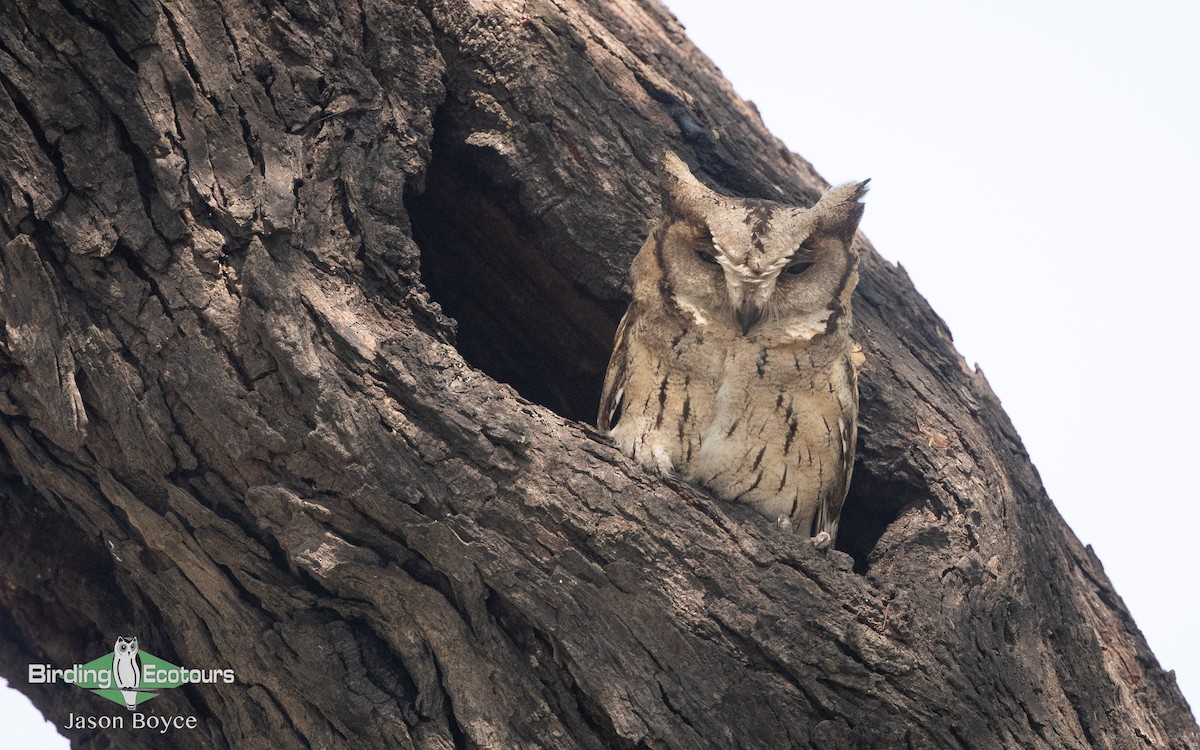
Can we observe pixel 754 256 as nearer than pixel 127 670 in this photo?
No

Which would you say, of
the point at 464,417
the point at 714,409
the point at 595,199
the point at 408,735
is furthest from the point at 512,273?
the point at 408,735

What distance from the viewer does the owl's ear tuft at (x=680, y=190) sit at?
3.32 metres

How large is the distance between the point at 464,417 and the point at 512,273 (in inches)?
46.5

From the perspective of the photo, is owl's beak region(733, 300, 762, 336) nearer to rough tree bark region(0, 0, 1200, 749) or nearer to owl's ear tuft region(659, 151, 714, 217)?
owl's ear tuft region(659, 151, 714, 217)

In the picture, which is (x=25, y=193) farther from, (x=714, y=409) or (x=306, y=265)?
(x=714, y=409)

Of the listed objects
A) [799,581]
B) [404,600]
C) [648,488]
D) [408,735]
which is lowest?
[408,735]

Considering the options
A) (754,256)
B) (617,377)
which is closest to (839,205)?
(754,256)

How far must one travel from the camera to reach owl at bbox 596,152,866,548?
10.7ft

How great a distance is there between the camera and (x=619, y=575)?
2568mm

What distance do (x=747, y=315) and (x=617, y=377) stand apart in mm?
523

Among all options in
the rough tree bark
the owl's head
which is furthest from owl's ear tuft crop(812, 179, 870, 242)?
the rough tree bark

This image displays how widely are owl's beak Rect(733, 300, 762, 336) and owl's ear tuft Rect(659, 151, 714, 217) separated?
13.1 inches

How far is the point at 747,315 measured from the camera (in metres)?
3.25
